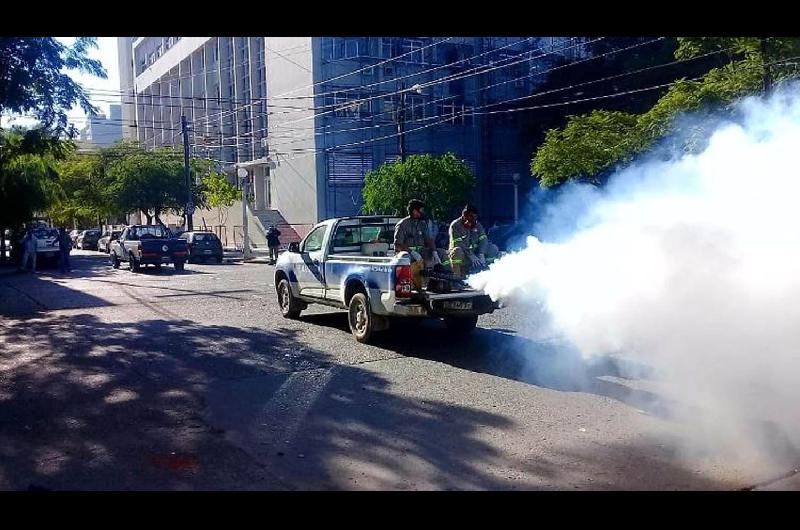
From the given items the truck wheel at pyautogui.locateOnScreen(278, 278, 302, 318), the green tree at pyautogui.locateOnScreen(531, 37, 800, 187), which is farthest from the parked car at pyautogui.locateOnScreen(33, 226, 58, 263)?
the green tree at pyautogui.locateOnScreen(531, 37, 800, 187)

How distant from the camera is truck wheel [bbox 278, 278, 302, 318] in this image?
12719 mm

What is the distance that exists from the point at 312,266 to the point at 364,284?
190 centimetres

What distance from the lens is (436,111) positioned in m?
42.0

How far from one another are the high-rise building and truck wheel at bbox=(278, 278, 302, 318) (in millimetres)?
22969

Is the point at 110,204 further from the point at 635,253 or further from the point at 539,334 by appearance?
the point at 635,253

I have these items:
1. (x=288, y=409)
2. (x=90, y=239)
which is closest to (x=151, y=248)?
(x=288, y=409)

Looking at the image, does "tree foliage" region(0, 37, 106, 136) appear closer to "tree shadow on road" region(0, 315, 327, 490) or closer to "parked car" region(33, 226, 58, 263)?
"tree shadow on road" region(0, 315, 327, 490)

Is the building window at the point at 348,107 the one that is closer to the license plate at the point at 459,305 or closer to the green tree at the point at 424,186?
the green tree at the point at 424,186

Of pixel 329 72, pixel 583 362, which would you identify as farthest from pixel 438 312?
pixel 329 72

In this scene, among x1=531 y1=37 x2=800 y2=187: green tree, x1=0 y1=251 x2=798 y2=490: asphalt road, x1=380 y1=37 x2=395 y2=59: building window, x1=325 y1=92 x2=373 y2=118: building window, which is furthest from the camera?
x1=380 y1=37 x2=395 y2=59: building window

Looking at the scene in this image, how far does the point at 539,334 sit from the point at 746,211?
455 centimetres

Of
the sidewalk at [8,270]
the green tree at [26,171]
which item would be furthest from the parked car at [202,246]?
the sidewalk at [8,270]
